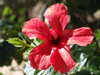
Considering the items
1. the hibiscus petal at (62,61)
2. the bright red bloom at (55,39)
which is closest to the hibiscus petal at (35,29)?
the bright red bloom at (55,39)

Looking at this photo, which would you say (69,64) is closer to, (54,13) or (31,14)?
(54,13)

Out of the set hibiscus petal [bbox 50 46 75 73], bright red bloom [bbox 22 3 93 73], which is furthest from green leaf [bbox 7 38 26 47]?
hibiscus petal [bbox 50 46 75 73]

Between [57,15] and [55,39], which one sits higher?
[57,15]

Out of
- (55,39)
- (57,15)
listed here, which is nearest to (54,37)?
(55,39)

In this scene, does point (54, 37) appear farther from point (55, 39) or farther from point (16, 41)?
point (16, 41)

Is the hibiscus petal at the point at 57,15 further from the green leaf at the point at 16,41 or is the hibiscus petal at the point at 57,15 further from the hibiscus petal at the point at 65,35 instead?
the green leaf at the point at 16,41

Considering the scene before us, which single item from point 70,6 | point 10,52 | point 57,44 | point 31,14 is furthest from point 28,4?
point 57,44
